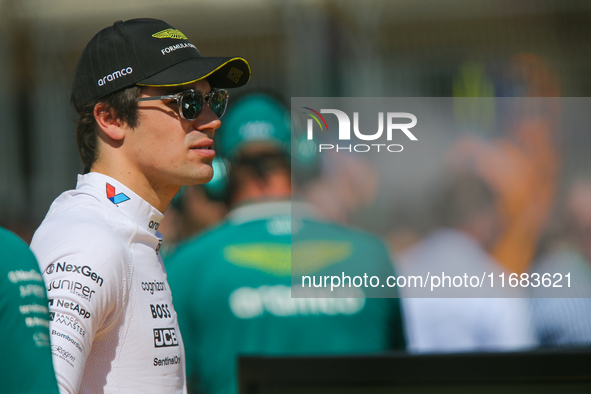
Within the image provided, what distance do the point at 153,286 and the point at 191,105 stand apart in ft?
1.60

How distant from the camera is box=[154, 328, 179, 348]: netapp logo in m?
1.47

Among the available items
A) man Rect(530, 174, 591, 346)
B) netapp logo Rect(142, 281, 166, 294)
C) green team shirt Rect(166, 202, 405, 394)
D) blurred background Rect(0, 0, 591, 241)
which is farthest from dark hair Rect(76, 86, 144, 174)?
blurred background Rect(0, 0, 591, 241)

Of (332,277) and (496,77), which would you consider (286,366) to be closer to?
(332,277)

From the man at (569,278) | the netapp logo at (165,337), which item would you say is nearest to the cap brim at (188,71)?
the netapp logo at (165,337)

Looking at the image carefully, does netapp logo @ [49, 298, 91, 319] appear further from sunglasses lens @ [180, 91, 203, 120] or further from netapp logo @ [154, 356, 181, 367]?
sunglasses lens @ [180, 91, 203, 120]

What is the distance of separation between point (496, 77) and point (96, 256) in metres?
3.93

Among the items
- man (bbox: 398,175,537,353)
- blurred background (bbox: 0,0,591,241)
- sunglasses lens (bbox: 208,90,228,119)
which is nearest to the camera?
sunglasses lens (bbox: 208,90,228,119)

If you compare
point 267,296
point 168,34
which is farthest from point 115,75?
point 267,296

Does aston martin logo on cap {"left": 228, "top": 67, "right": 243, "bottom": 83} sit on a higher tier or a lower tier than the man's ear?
higher

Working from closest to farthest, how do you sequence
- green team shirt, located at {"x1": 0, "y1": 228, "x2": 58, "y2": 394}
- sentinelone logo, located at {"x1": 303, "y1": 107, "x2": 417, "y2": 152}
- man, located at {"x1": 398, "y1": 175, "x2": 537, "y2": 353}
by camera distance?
green team shirt, located at {"x1": 0, "y1": 228, "x2": 58, "y2": 394}, man, located at {"x1": 398, "y1": 175, "x2": 537, "y2": 353}, sentinelone logo, located at {"x1": 303, "y1": 107, "x2": 417, "y2": 152}

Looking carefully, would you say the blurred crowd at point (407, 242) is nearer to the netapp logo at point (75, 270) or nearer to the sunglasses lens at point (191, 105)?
the netapp logo at point (75, 270)

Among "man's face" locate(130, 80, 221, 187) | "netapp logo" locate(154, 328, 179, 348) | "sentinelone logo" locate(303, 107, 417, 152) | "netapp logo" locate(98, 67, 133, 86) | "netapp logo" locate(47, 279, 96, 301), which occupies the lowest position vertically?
"netapp logo" locate(154, 328, 179, 348)

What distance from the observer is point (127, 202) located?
1.63m

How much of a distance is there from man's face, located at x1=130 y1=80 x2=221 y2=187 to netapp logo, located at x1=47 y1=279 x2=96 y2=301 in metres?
0.45
